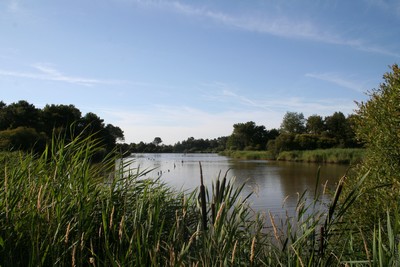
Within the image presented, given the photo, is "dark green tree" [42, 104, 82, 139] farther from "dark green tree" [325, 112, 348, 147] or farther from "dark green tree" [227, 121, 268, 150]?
"dark green tree" [227, 121, 268, 150]

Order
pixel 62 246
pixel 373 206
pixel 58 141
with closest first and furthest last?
pixel 62 246 → pixel 58 141 → pixel 373 206

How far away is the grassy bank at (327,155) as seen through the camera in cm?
4157

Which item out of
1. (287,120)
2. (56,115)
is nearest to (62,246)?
(56,115)

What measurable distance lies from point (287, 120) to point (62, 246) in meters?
90.7

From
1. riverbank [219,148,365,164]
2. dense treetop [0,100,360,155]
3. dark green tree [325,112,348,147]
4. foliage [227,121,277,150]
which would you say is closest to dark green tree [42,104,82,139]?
dense treetop [0,100,360,155]

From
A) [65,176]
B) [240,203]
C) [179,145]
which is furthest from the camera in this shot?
[179,145]

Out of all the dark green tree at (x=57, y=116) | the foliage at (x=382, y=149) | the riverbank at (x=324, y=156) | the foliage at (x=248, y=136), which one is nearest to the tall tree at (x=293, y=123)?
the foliage at (x=248, y=136)

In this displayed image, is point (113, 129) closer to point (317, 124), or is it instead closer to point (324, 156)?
point (324, 156)

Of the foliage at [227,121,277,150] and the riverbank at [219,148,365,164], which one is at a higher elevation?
the foliage at [227,121,277,150]

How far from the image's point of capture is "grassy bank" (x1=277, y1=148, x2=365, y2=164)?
41.6m

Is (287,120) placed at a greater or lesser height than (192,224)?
greater

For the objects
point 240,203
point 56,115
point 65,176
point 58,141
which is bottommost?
point 240,203

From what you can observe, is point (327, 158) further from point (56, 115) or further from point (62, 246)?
point (62, 246)

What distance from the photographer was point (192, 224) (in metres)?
4.93
